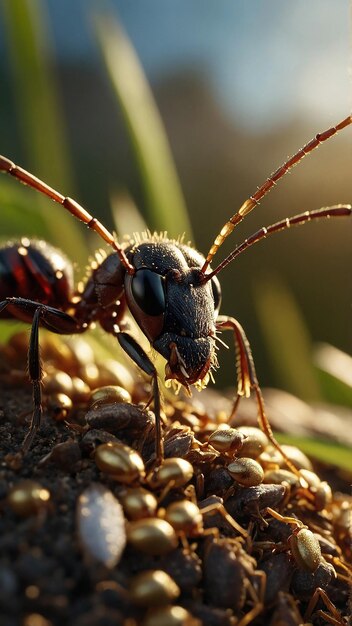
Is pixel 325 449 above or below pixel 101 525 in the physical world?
above

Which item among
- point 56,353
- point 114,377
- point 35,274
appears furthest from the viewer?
point 35,274

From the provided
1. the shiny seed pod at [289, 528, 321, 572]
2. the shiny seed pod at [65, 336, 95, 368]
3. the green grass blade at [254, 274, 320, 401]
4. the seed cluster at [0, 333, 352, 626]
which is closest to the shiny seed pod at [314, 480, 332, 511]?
the seed cluster at [0, 333, 352, 626]

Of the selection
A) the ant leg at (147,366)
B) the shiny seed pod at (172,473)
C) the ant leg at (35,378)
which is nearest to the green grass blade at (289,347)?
the ant leg at (147,366)

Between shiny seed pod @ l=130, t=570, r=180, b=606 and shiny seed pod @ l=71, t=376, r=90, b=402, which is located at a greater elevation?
shiny seed pod @ l=71, t=376, r=90, b=402

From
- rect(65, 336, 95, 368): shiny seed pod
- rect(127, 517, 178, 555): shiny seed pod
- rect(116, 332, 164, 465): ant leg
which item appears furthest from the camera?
→ rect(65, 336, 95, 368): shiny seed pod

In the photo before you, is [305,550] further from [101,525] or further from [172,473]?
[101,525]

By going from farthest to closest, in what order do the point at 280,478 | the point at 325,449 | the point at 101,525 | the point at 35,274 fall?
the point at 35,274 → the point at 325,449 → the point at 280,478 → the point at 101,525

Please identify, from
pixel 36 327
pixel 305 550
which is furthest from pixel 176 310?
pixel 305 550

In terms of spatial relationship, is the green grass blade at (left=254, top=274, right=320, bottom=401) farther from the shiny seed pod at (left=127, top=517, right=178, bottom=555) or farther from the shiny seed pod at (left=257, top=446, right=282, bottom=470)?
the shiny seed pod at (left=127, top=517, right=178, bottom=555)
